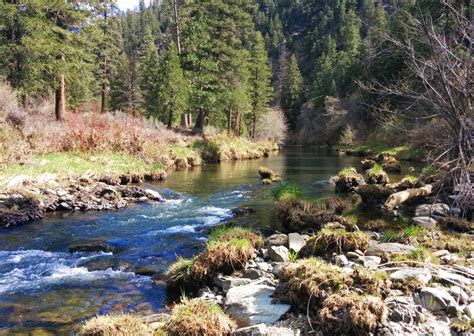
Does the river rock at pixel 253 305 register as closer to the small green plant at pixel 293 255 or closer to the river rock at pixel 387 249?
the small green plant at pixel 293 255

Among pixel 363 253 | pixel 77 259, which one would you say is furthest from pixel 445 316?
pixel 77 259

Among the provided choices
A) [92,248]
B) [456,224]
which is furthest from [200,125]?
[456,224]

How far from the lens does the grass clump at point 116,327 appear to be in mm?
5203

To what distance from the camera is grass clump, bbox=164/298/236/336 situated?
17.4ft

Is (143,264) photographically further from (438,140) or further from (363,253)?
(438,140)

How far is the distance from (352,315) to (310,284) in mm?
854

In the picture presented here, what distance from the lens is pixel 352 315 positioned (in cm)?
493

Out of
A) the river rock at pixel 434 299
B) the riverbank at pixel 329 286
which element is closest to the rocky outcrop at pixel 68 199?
the riverbank at pixel 329 286

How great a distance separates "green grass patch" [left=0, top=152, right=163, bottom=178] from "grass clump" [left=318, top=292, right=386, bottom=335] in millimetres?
13332

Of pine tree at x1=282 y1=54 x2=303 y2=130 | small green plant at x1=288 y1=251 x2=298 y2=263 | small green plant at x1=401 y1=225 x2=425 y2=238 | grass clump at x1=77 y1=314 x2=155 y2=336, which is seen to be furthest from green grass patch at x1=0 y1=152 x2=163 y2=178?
pine tree at x1=282 y1=54 x2=303 y2=130

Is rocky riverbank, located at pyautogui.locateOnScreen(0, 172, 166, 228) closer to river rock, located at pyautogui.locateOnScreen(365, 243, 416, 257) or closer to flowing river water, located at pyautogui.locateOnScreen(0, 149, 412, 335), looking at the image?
flowing river water, located at pyautogui.locateOnScreen(0, 149, 412, 335)

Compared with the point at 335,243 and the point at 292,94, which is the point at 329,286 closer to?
the point at 335,243

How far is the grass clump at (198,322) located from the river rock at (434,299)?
8.36ft

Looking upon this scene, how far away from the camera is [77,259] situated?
29.8 ft
